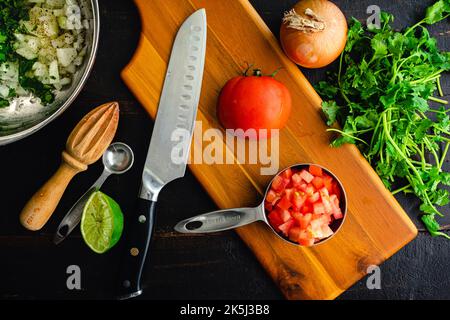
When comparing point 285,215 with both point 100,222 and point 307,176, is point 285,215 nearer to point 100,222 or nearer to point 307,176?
point 307,176

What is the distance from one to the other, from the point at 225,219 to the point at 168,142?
13.3 inches

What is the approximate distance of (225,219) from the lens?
1463mm

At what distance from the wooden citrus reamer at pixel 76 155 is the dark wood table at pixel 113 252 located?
8 centimetres

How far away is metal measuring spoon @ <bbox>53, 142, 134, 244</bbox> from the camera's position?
152 centimetres

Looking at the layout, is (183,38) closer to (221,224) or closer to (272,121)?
(272,121)

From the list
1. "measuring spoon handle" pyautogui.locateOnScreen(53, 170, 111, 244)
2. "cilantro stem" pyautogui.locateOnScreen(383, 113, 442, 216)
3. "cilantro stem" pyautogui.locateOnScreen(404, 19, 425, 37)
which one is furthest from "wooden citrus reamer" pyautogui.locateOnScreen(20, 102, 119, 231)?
"cilantro stem" pyautogui.locateOnScreen(404, 19, 425, 37)

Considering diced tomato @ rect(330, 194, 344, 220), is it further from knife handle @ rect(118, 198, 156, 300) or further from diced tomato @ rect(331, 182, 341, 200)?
knife handle @ rect(118, 198, 156, 300)

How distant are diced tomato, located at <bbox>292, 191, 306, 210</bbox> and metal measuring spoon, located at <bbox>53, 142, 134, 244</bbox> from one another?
602 millimetres

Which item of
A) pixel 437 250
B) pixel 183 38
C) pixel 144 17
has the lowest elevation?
pixel 437 250

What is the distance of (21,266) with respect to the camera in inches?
61.7

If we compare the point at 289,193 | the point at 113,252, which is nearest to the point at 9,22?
the point at 113,252

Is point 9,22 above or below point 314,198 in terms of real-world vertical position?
above

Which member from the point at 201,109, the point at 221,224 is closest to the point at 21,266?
the point at 221,224
